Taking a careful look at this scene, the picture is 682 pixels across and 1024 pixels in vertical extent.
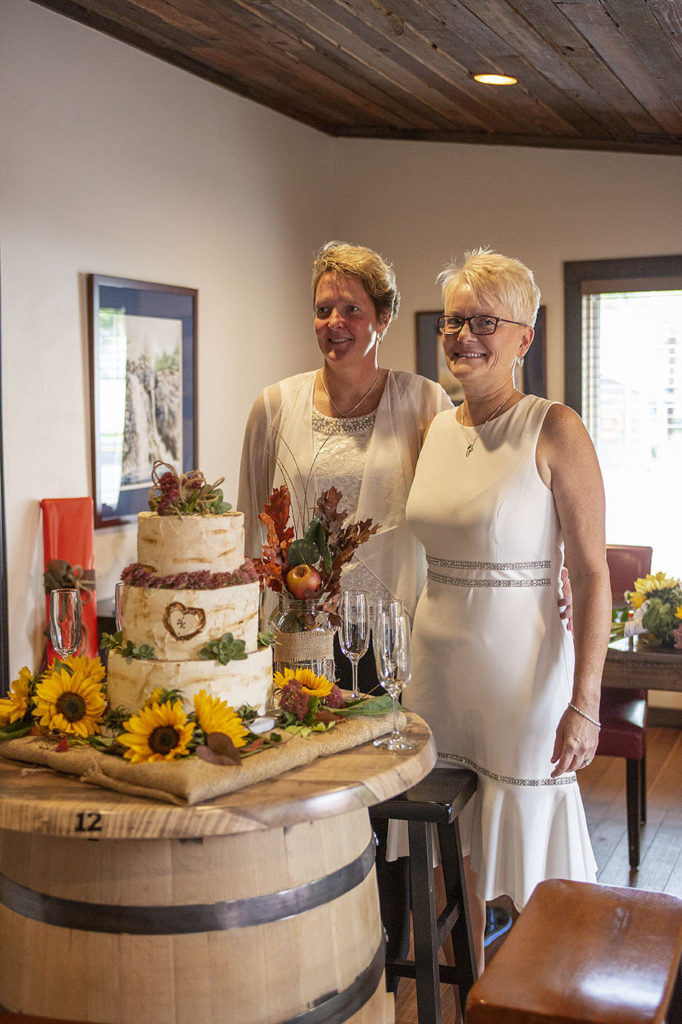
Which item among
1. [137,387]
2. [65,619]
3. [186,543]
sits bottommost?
[65,619]

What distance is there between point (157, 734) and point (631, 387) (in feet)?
14.9

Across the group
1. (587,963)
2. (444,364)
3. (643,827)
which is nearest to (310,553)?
(587,963)

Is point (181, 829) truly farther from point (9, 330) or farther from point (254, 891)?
point (9, 330)

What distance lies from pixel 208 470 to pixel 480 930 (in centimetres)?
287

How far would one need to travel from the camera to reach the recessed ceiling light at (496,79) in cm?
436

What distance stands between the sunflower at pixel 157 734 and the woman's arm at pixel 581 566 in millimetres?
966

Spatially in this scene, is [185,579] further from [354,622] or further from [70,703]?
[354,622]

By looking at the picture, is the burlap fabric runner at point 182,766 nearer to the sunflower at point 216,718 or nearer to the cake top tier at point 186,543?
the sunflower at point 216,718

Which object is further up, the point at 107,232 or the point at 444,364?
the point at 107,232

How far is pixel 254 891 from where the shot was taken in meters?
1.68

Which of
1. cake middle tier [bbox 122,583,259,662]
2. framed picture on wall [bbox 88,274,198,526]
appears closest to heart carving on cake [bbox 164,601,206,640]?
cake middle tier [bbox 122,583,259,662]

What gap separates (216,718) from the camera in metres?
1.74

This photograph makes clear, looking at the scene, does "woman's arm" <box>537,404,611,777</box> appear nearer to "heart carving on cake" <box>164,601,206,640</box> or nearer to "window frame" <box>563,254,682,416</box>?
"heart carving on cake" <box>164,601,206,640</box>

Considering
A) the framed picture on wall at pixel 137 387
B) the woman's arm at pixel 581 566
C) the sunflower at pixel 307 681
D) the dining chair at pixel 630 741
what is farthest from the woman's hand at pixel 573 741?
the framed picture on wall at pixel 137 387
